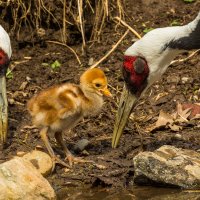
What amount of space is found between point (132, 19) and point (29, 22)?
1198 mm

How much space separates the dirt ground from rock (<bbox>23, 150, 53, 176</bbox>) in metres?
0.08

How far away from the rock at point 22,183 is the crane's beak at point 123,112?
1.27 m

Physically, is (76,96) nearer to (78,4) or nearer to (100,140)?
(100,140)

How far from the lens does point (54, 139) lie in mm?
7617

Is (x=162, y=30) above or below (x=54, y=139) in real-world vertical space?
above

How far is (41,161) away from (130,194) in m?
0.85

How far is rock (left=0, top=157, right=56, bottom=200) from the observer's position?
600 centimetres

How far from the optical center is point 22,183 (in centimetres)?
606

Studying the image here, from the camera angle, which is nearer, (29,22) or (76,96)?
(76,96)

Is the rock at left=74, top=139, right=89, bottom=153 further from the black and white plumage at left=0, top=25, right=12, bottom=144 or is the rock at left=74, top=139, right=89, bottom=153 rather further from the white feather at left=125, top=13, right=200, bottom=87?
the white feather at left=125, top=13, right=200, bottom=87

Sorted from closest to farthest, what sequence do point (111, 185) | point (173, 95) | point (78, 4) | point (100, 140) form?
point (111, 185) → point (100, 140) → point (173, 95) → point (78, 4)

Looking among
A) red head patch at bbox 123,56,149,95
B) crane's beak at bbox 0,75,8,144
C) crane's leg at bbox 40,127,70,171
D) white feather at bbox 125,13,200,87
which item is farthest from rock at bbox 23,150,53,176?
white feather at bbox 125,13,200,87

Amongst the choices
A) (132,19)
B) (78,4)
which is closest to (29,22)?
(78,4)

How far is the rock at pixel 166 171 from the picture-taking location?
6.36 m
